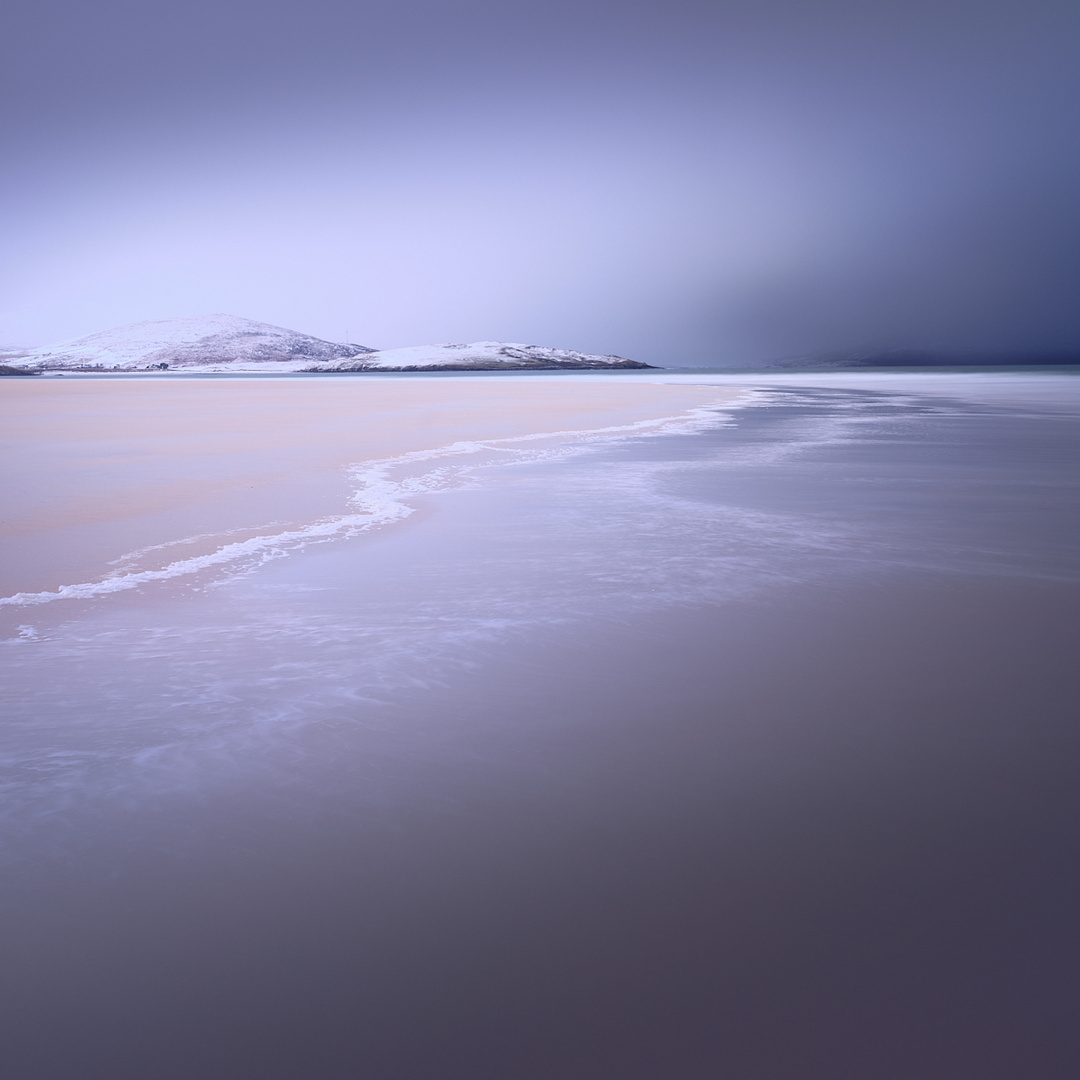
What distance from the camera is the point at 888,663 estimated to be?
127 inches

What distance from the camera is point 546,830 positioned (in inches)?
82.0

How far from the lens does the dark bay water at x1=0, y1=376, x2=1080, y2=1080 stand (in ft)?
4.84

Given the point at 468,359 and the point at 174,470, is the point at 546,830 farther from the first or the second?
the point at 468,359

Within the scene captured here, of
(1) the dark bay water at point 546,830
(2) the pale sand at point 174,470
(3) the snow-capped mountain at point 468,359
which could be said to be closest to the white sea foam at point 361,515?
(2) the pale sand at point 174,470

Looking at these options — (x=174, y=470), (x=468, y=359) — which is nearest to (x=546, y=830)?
(x=174, y=470)

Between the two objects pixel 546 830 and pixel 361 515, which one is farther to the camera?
pixel 361 515

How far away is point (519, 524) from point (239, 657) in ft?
9.29

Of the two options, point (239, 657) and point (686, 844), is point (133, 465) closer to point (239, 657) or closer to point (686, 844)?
point (239, 657)

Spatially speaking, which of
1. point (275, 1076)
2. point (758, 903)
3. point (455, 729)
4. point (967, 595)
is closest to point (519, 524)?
point (967, 595)

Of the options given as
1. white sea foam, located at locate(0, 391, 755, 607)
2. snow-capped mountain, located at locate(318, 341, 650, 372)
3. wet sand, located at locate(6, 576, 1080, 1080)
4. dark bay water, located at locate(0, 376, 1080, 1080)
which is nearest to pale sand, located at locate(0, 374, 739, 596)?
white sea foam, located at locate(0, 391, 755, 607)

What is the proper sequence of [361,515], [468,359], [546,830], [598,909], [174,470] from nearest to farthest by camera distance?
[598,909]
[546,830]
[361,515]
[174,470]
[468,359]

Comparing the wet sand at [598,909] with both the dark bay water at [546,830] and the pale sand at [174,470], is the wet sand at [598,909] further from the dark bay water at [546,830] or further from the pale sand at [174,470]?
the pale sand at [174,470]

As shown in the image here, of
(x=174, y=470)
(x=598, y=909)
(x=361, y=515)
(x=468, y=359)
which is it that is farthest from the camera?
(x=468, y=359)

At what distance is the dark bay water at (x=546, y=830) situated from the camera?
58.1 inches
